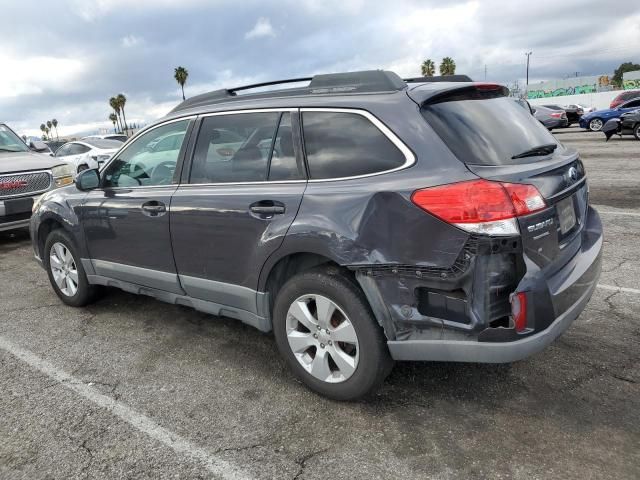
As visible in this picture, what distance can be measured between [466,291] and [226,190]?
66.8 inches

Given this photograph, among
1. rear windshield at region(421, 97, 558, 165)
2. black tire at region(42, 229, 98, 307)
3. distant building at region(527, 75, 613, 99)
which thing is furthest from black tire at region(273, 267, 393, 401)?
distant building at region(527, 75, 613, 99)

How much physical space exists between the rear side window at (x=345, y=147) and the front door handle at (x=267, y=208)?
0.26m

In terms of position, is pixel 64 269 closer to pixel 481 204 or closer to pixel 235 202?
pixel 235 202

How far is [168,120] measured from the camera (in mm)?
4008

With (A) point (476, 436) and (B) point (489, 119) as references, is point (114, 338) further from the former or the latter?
(B) point (489, 119)

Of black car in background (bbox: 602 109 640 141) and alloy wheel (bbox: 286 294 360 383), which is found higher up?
alloy wheel (bbox: 286 294 360 383)

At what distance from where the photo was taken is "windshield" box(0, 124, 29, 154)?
8938 mm

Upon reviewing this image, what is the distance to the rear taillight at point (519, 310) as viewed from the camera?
98.7 inches

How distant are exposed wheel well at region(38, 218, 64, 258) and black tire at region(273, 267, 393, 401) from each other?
3.00 m

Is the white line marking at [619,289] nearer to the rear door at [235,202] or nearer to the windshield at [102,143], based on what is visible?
the rear door at [235,202]

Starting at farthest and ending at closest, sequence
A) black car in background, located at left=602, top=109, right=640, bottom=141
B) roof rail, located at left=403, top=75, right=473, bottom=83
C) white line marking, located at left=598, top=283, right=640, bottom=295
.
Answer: black car in background, located at left=602, top=109, right=640, bottom=141
white line marking, located at left=598, top=283, right=640, bottom=295
roof rail, located at left=403, top=75, right=473, bottom=83

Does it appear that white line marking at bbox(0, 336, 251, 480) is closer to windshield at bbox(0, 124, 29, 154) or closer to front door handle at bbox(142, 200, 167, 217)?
front door handle at bbox(142, 200, 167, 217)

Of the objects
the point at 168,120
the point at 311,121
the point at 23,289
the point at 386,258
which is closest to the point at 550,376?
the point at 386,258

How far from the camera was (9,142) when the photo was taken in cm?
912
